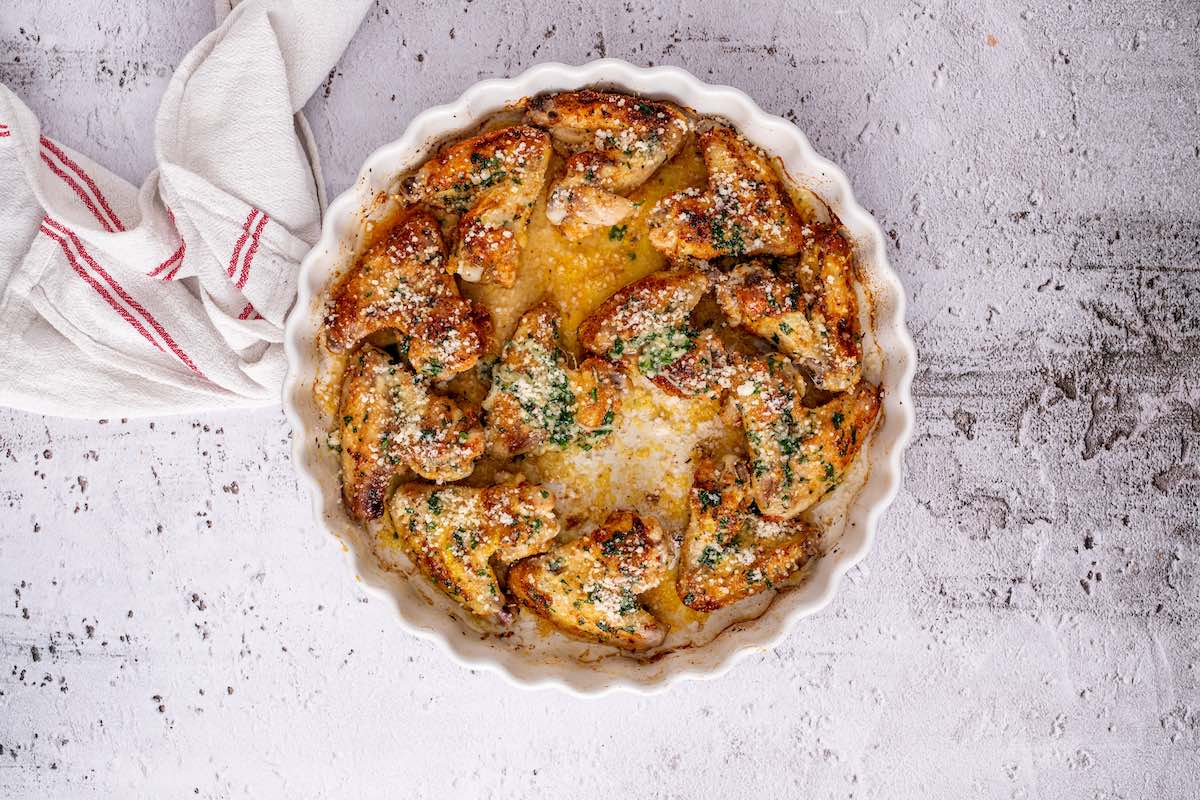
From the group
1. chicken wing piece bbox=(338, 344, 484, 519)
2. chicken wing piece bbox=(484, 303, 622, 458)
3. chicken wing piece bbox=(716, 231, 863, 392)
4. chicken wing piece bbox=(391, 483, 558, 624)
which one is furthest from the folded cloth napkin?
chicken wing piece bbox=(716, 231, 863, 392)

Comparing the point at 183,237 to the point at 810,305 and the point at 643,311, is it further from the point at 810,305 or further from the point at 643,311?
the point at 810,305

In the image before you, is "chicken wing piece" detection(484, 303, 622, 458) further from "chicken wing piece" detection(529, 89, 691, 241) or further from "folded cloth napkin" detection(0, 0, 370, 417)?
"folded cloth napkin" detection(0, 0, 370, 417)

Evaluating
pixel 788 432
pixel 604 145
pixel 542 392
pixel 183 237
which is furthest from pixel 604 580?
pixel 183 237

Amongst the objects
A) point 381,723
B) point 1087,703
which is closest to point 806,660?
point 1087,703

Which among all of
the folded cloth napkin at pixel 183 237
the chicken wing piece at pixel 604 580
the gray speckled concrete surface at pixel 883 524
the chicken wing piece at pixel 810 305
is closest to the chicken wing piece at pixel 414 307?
the folded cloth napkin at pixel 183 237

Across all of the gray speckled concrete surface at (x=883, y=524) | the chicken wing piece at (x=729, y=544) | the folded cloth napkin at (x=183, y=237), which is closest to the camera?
the chicken wing piece at (x=729, y=544)

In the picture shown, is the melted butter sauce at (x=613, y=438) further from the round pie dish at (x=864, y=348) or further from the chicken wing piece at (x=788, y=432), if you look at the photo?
the chicken wing piece at (x=788, y=432)
